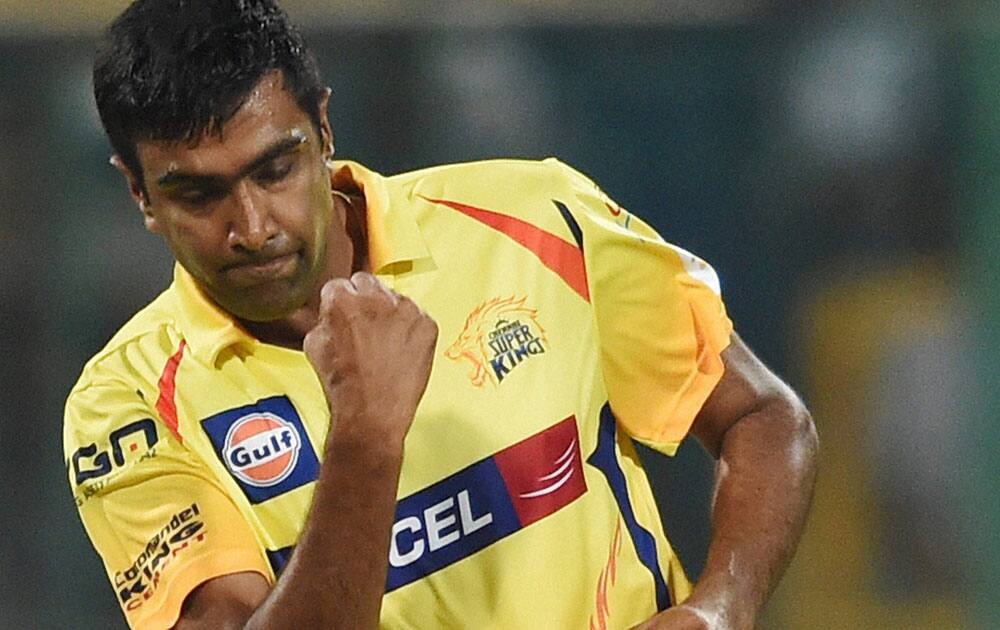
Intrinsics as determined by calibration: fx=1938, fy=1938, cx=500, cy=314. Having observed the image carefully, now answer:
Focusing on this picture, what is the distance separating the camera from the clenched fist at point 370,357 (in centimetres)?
204

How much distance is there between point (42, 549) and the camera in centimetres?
462

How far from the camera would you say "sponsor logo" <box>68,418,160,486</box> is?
7.46 ft

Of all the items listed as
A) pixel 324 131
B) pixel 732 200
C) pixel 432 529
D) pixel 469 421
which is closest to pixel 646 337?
pixel 469 421

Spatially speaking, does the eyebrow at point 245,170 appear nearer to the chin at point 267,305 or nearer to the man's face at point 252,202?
the man's face at point 252,202

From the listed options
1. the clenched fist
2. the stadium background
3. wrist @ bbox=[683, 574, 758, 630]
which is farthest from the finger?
the stadium background

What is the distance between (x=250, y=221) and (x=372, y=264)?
0.23 meters

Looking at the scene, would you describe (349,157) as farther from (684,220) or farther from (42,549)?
(42,549)

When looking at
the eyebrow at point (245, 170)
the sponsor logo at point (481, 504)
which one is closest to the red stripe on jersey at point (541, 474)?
the sponsor logo at point (481, 504)

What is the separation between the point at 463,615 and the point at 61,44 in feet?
9.20

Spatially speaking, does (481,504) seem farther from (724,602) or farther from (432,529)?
(724,602)

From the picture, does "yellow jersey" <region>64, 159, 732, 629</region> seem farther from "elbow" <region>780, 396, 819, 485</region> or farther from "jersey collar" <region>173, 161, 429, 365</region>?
"elbow" <region>780, 396, 819, 485</region>

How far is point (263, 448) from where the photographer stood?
2264 millimetres

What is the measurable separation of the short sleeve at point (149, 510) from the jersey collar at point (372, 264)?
0.11 meters

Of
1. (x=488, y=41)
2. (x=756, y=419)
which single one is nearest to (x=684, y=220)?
(x=488, y=41)
